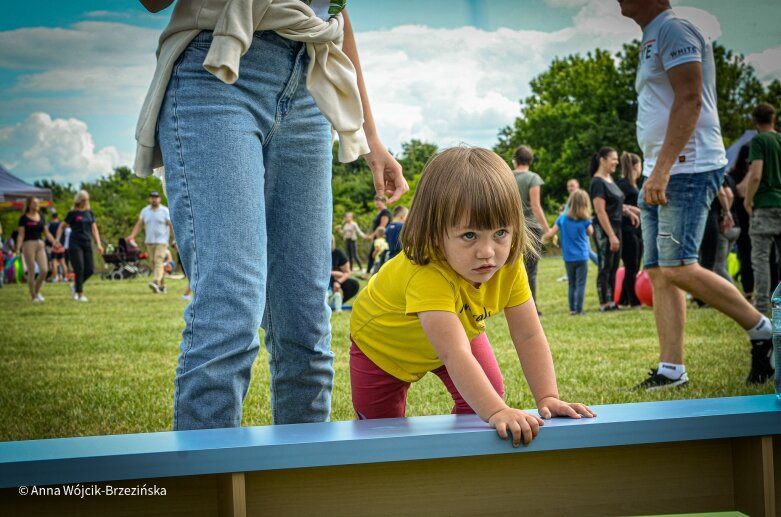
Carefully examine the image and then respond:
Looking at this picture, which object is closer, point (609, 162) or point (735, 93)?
point (609, 162)

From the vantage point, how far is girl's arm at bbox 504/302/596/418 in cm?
215

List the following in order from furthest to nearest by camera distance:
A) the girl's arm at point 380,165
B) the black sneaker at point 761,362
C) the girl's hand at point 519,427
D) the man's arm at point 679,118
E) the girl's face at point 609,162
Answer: the girl's face at point 609,162
the black sneaker at point 761,362
the man's arm at point 679,118
the girl's arm at point 380,165
the girl's hand at point 519,427

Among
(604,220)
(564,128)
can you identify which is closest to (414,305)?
(604,220)

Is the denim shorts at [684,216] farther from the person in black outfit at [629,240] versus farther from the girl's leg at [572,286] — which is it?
the person in black outfit at [629,240]

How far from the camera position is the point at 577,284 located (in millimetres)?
10078

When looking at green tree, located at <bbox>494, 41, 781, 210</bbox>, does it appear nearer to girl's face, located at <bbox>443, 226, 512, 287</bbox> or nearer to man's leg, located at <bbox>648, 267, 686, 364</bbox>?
man's leg, located at <bbox>648, 267, 686, 364</bbox>

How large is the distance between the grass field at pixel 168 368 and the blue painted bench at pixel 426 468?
2510 mm

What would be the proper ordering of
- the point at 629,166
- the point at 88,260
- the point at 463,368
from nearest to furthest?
1. the point at 463,368
2. the point at 629,166
3. the point at 88,260

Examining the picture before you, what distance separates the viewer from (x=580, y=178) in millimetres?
53594

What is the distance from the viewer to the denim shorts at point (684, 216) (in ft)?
13.7

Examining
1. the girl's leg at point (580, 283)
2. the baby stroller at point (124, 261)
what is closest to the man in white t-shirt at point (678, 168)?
the girl's leg at point (580, 283)

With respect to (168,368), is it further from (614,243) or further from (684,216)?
(614,243)

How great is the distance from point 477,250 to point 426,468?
0.60 m

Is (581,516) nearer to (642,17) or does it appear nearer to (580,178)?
(642,17)
